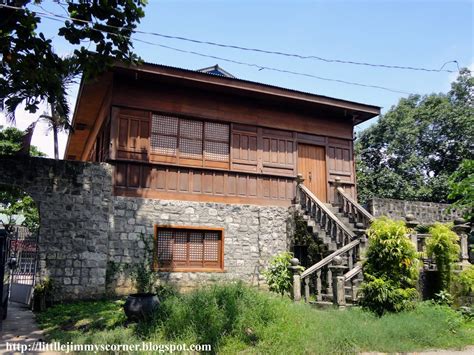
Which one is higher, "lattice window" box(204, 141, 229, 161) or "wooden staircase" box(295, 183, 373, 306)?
"lattice window" box(204, 141, 229, 161)

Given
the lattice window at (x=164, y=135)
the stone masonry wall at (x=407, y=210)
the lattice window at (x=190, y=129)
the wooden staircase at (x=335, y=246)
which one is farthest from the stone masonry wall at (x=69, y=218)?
the stone masonry wall at (x=407, y=210)

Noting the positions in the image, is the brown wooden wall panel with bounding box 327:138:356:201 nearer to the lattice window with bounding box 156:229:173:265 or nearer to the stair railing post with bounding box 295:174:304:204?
the stair railing post with bounding box 295:174:304:204

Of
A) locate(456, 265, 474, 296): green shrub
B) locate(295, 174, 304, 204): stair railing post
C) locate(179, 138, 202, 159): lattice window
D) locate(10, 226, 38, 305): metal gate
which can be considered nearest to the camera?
locate(456, 265, 474, 296): green shrub

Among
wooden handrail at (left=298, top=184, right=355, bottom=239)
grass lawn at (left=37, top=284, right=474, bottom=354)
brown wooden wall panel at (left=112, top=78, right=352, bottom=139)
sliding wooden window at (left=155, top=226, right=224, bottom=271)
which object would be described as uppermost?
brown wooden wall panel at (left=112, top=78, right=352, bottom=139)

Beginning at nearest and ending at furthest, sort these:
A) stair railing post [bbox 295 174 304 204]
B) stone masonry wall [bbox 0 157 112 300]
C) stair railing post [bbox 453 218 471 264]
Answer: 1. stone masonry wall [bbox 0 157 112 300]
2. stair railing post [bbox 453 218 471 264]
3. stair railing post [bbox 295 174 304 204]

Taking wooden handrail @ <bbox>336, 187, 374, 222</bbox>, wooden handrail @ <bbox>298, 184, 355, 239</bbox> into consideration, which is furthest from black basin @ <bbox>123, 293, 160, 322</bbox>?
wooden handrail @ <bbox>336, 187, 374, 222</bbox>

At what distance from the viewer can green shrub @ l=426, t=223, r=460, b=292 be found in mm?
10484

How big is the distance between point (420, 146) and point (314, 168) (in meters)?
15.1

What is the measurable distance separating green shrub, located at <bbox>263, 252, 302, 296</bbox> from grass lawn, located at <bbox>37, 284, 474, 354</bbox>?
10.1ft

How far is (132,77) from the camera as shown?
1235 cm

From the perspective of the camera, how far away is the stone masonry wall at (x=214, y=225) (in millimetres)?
11648

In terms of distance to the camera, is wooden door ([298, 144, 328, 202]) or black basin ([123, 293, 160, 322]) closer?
black basin ([123, 293, 160, 322])

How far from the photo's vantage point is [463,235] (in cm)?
1166

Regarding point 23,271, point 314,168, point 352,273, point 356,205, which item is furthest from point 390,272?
point 23,271
